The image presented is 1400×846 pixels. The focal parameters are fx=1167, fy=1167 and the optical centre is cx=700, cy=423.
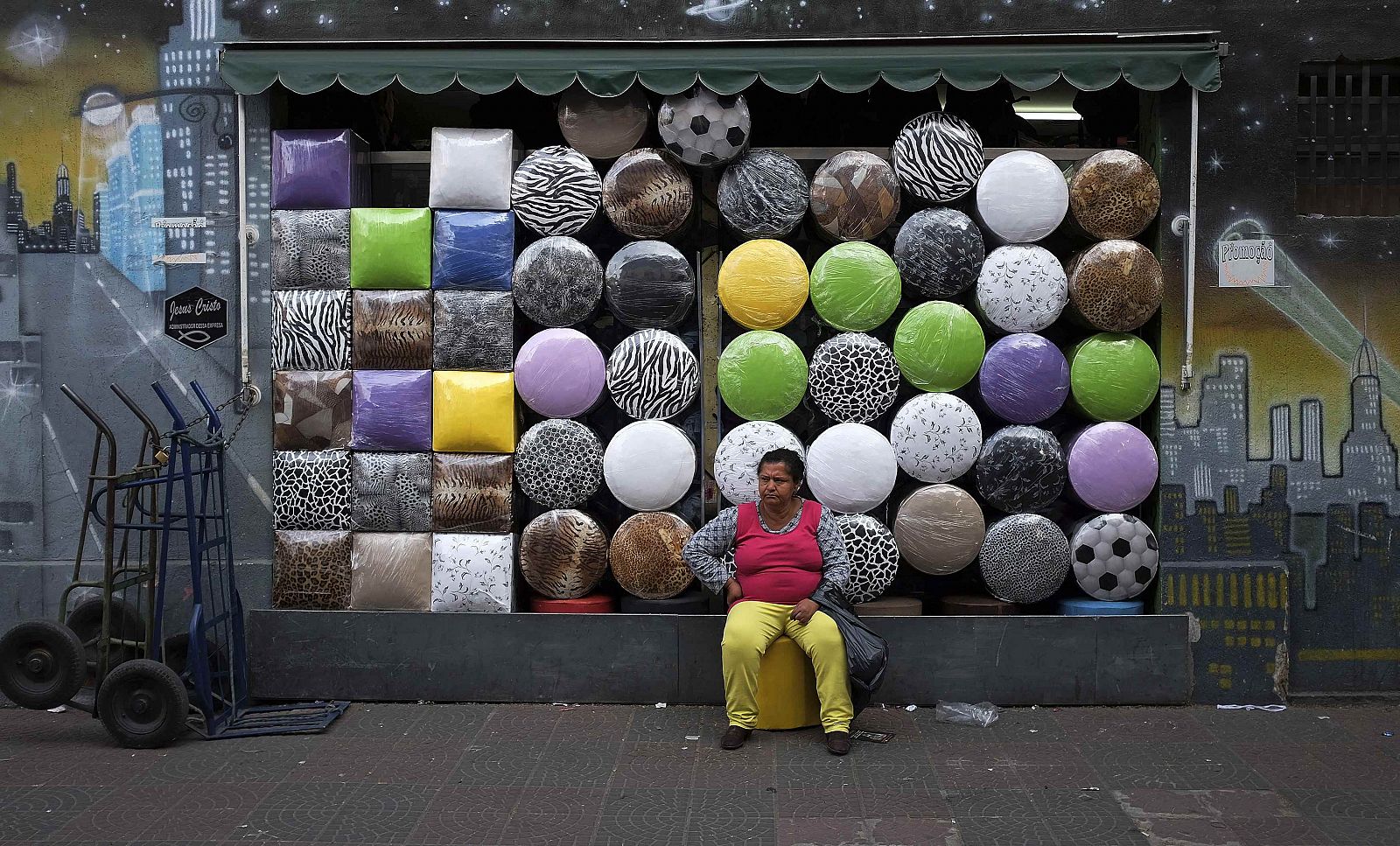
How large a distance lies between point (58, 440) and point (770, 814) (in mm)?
4307

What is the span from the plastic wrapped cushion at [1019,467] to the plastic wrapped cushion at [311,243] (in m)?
3.48

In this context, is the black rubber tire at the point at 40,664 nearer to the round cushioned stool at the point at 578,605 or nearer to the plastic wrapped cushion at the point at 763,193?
the round cushioned stool at the point at 578,605

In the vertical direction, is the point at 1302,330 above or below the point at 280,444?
above

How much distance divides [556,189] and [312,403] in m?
1.69

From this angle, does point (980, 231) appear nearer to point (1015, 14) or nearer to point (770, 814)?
point (1015, 14)

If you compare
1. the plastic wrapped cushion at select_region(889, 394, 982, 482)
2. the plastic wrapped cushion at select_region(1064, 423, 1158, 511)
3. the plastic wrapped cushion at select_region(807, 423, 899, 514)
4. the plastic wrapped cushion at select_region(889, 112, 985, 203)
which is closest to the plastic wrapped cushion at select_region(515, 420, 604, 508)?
the plastic wrapped cushion at select_region(807, 423, 899, 514)

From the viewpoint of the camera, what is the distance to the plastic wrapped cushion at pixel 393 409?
6062 millimetres

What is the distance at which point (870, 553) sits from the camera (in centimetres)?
593

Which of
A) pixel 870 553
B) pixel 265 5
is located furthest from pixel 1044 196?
pixel 265 5

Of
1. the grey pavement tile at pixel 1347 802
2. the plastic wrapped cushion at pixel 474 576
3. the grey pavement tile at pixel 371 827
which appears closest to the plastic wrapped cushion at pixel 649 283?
the plastic wrapped cushion at pixel 474 576

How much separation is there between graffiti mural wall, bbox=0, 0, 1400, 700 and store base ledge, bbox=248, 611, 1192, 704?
1.33 ft

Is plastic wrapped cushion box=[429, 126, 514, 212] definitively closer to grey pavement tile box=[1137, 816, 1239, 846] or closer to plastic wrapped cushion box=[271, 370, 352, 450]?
plastic wrapped cushion box=[271, 370, 352, 450]

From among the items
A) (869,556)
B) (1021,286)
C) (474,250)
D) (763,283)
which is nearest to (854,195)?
(763,283)

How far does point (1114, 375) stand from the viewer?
596cm
